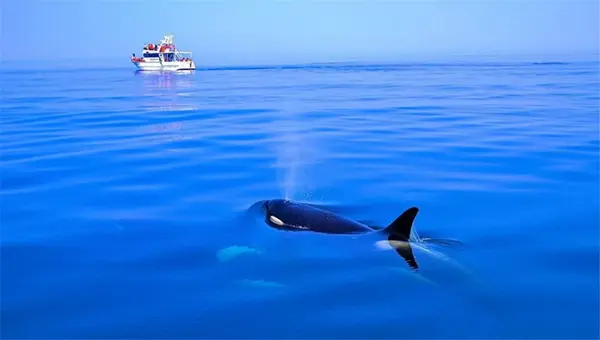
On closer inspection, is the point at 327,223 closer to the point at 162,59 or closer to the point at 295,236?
the point at 295,236

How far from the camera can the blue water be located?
6.37m

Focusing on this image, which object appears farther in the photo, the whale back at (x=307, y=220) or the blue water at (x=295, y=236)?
the whale back at (x=307, y=220)

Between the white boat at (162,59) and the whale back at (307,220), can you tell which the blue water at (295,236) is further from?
the white boat at (162,59)

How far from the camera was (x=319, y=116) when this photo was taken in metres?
27.1

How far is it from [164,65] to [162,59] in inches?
48.8

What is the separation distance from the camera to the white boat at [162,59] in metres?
103

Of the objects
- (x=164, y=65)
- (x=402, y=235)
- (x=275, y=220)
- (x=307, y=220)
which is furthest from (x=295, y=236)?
(x=164, y=65)

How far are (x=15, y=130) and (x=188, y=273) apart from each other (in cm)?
1764

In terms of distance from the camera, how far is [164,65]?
10519cm

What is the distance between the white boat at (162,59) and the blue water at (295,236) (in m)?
84.6

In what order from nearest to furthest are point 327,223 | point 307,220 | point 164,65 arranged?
point 327,223 → point 307,220 → point 164,65

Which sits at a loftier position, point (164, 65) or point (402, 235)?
point (402, 235)

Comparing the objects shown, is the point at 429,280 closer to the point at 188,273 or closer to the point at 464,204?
the point at 188,273

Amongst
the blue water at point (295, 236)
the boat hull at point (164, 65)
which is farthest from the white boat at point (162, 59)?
the blue water at point (295, 236)
